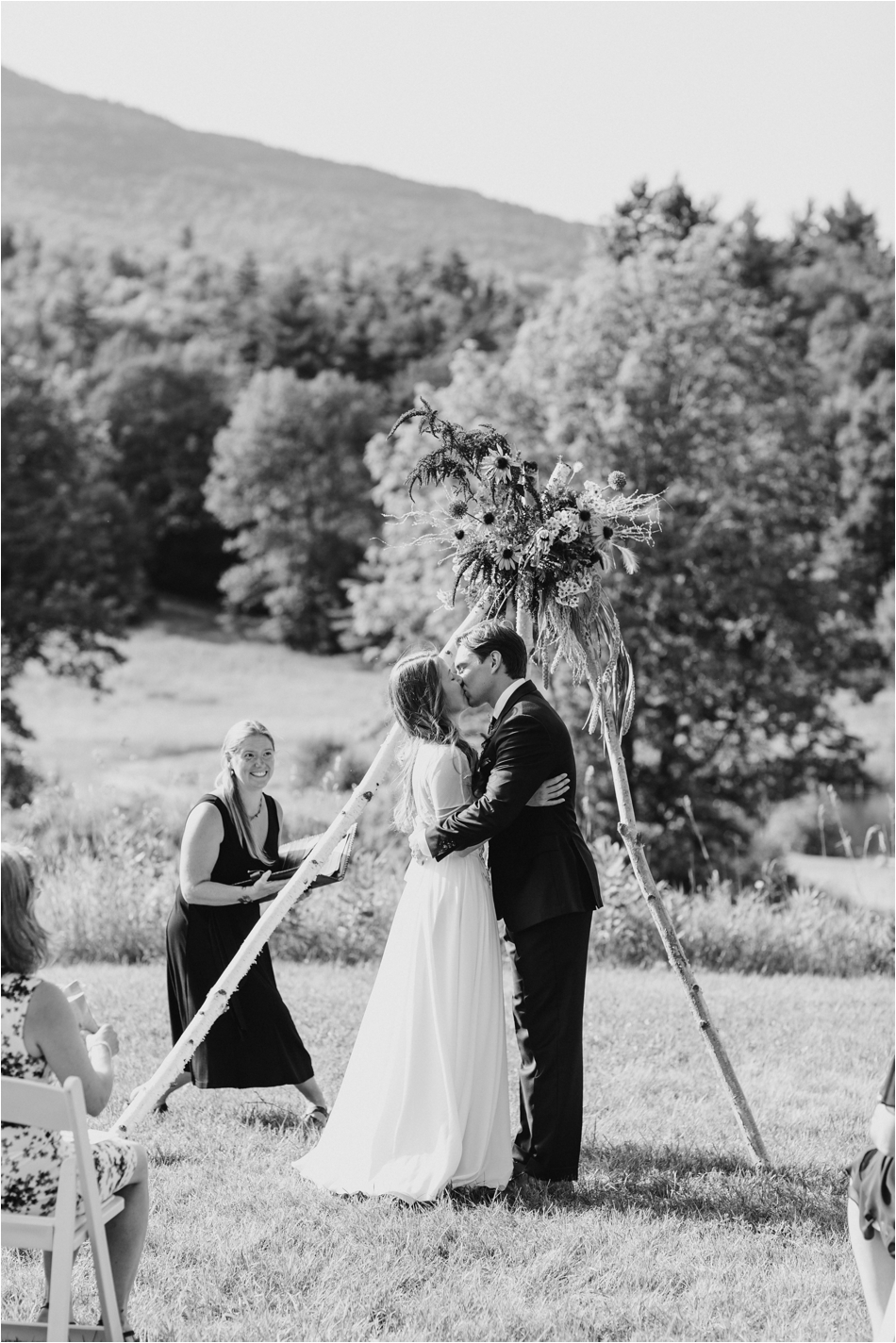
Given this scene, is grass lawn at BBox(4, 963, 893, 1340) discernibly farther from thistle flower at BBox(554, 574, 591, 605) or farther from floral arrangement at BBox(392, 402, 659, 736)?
thistle flower at BBox(554, 574, 591, 605)

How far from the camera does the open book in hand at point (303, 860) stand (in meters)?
5.53

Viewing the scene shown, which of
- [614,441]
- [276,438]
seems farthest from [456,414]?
[276,438]

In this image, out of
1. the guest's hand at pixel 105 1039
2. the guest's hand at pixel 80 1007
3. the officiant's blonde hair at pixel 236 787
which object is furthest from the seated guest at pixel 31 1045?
the officiant's blonde hair at pixel 236 787

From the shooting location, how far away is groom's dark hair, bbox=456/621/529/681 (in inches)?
214

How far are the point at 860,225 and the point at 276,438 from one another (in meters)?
24.5

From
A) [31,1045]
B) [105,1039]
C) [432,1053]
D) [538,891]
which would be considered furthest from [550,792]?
[31,1045]

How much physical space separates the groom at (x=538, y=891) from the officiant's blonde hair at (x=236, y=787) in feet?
3.61

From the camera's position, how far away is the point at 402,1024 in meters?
5.20

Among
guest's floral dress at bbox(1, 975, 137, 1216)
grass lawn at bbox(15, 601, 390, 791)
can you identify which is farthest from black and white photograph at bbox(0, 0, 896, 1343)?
grass lawn at bbox(15, 601, 390, 791)

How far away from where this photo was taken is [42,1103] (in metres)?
3.29

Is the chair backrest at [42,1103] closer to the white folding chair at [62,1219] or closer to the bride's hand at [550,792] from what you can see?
the white folding chair at [62,1219]

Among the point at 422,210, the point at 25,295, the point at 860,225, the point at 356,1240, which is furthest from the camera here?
the point at 422,210

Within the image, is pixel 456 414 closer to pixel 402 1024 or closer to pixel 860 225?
pixel 402 1024

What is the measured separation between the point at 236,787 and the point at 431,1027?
5.03 feet
